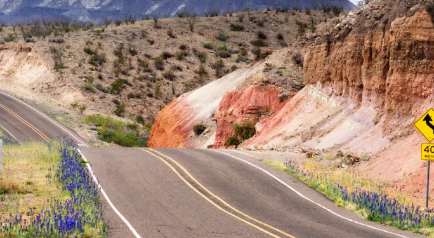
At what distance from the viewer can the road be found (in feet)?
45.4

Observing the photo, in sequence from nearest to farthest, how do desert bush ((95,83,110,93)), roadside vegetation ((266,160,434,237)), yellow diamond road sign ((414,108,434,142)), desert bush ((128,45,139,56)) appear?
roadside vegetation ((266,160,434,237))
yellow diamond road sign ((414,108,434,142))
desert bush ((95,83,110,93))
desert bush ((128,45,139,56))

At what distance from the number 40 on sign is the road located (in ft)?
8.70

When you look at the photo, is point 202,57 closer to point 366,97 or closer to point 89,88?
point 89,88

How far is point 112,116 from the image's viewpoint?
68000 mm

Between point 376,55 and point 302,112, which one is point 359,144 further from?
point 302,112

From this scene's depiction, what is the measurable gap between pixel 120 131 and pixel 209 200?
149 ft

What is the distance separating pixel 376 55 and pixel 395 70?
8.84 feet

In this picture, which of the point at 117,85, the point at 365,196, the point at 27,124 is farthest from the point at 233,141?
the point at 117,85

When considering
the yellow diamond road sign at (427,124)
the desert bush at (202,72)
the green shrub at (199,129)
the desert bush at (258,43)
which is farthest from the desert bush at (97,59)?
the yellow diamond road sign at (427,124)

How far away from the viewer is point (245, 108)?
43594 mm

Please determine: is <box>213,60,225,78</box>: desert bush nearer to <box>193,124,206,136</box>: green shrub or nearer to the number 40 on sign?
<box>193,124,206,136</box>: green shrub

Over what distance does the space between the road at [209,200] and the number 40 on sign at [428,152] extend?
265 centimetres

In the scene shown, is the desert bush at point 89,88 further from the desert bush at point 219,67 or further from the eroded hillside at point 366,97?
the eroded hillside at point 366,97

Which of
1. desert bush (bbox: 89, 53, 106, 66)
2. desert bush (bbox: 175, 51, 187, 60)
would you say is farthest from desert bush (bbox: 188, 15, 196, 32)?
desert bush (bbox: 89, 53, 106, 66)
